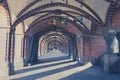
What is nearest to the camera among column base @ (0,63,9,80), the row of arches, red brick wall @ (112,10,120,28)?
column base @ (0,63,9,80)

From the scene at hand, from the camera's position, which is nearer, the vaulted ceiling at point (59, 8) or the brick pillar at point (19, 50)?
the vaulted ceiling at point (59, 8)

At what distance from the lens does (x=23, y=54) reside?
840 inches

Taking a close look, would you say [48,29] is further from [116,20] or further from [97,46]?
[116,20]

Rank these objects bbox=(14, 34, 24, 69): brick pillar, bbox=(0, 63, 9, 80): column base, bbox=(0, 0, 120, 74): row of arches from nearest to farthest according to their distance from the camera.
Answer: bbox=(0, 63, 9, 80): column base < bbox=(0, 0, 120, 74): row of arches < bbox=(14, 34, 24, 69): brick pillar

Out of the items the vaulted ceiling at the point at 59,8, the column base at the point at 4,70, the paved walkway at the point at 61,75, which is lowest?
the paved walkway at the point at 61,75

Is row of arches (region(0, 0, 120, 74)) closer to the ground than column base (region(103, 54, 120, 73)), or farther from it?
farther from it

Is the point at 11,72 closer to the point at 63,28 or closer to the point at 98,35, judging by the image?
the point at 98,35

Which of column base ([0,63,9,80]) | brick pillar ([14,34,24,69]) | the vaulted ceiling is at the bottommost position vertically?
column base ([0,63,9,80])

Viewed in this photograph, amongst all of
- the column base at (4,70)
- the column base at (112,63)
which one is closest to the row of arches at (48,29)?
the column base at (4,70)

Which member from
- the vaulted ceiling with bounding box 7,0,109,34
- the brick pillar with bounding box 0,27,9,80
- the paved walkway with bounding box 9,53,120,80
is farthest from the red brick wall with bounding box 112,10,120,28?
the brick pillar with bounding box 0,27,9,80

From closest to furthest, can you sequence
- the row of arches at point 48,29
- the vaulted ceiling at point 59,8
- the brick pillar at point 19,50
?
the vaulted ceiling at point 59,8 → the row of arches at point 48,29 → the brick pillar at point 19,50

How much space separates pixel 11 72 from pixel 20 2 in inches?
192

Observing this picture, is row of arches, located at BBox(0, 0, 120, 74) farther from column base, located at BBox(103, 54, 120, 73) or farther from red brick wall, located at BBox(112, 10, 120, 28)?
column base, located at BBox(103, 54, 120, 73)

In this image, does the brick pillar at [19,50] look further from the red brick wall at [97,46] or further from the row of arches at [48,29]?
the red brick wall at [97,46]
